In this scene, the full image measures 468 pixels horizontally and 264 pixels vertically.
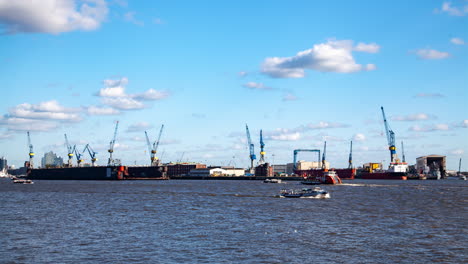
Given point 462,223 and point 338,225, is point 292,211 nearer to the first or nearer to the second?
point 338,225

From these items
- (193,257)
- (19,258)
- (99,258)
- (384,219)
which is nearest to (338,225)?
(384,219)

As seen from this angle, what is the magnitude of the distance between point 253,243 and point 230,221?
17.2 m

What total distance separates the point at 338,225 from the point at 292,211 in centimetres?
1859

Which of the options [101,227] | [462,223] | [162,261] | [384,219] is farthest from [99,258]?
[462,223]

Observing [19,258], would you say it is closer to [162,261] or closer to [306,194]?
[162,261]

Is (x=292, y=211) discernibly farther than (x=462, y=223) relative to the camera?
Yes

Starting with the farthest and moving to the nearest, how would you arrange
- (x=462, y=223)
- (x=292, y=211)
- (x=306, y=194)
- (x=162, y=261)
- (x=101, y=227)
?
(x=306, y=194) → (x=292, y=211) → (x=462, y=223) → (x=101, y=227) → (x=162, y=261)

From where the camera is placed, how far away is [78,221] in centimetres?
6341

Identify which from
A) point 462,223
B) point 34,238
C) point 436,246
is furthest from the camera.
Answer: point 462,223

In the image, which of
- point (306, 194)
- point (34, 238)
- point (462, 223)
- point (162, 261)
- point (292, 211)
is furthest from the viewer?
point (306, 194)

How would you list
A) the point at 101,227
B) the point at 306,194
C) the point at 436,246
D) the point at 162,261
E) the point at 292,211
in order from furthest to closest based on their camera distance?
the point at 306,194 < the point at 292,211 < the point at 101,227 < the point at 436,246 < the point at 162,261

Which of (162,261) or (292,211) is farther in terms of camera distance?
(292,211)

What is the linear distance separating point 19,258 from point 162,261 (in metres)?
11.3

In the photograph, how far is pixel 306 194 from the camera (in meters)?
110
